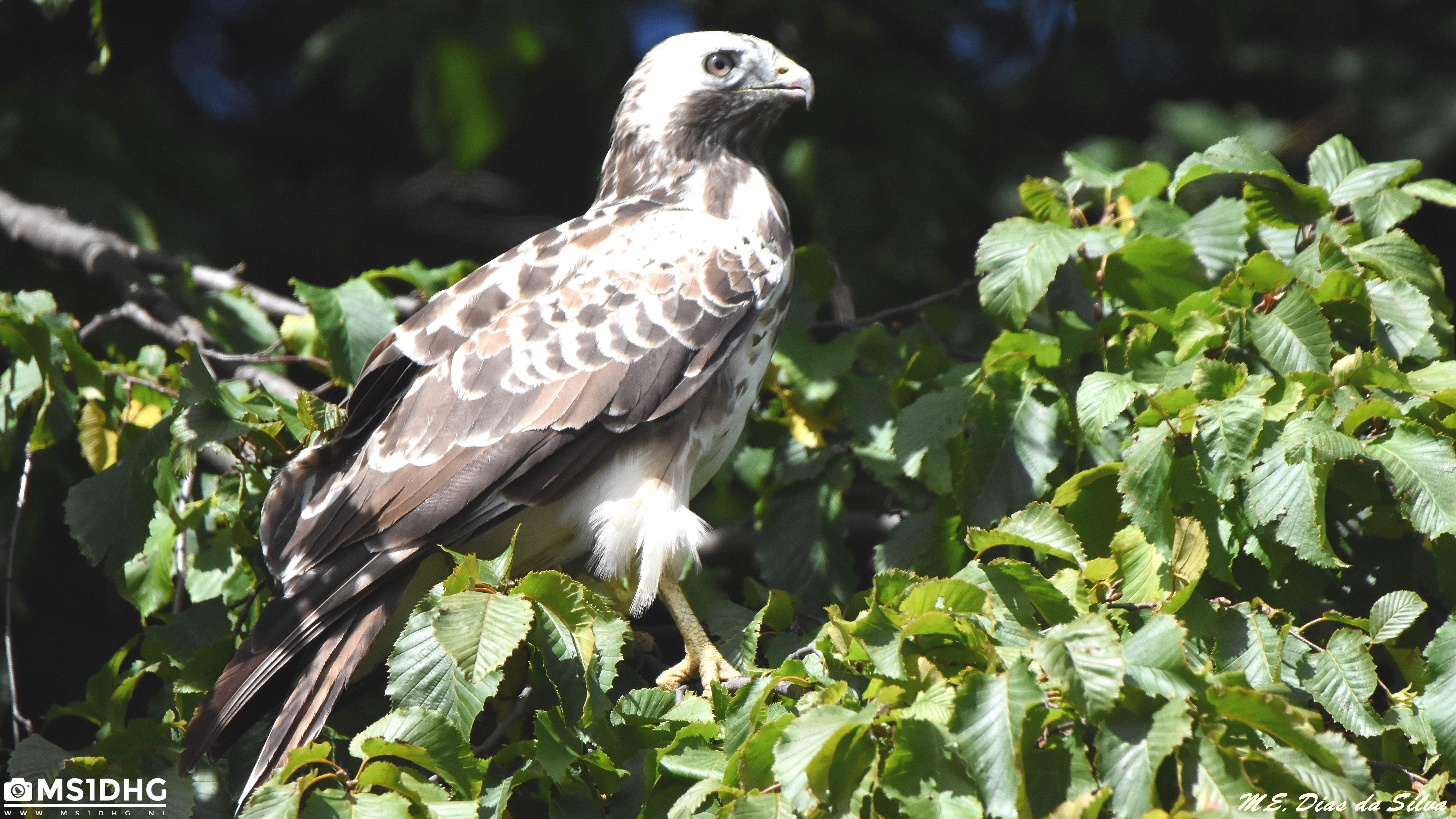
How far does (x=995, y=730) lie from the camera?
Result: 1604 millimetres

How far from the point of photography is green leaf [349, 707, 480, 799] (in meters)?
1.88

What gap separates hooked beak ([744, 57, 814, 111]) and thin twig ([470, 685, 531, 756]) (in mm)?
1908

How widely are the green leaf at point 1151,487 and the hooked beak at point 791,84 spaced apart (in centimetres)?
163

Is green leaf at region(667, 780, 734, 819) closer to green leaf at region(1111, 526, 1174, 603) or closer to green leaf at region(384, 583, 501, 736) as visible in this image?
green leaf at region(384, 583, 501, 736)

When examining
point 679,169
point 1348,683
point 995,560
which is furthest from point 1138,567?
point 679,169

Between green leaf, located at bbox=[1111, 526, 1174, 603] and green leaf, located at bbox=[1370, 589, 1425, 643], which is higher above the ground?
green leaf, located at bbox=[1111, 526, 1174, 603]

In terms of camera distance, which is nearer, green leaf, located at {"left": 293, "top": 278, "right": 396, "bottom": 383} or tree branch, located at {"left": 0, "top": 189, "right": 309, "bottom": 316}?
green leaf, located at {"left": 293, "top": 278, "right": 396, "bottom": 383}

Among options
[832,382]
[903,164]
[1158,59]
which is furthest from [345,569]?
[1158,59]

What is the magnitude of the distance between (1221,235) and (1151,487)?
0.97 m

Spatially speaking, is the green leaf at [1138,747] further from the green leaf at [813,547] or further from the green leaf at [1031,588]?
the green leaf at [813,547]

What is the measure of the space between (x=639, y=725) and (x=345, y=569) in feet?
2.67

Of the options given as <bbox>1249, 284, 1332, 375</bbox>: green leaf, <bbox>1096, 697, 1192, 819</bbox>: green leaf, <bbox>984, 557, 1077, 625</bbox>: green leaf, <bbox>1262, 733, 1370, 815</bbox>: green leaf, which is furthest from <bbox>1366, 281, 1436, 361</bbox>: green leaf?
<bbox>1096, 697, 1192, 819</bbox>: green leaf

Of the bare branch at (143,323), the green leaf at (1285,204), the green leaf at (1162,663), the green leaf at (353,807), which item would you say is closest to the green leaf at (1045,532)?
the green leaf at (1162,663)

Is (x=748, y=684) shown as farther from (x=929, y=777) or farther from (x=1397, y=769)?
(x=1397, y=769)
